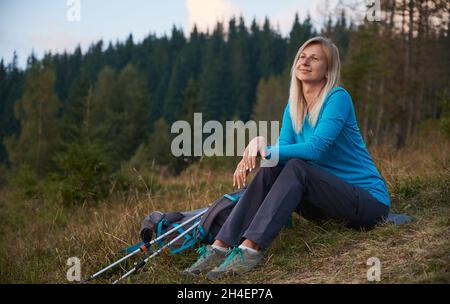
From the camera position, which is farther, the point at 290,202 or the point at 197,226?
the point at 197,226

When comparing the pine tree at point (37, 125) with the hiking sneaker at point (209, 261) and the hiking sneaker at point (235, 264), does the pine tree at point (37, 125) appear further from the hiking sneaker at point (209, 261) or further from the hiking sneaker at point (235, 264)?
the hiking sneaker at point (235, 264)

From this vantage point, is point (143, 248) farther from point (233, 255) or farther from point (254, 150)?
point (254, 150)

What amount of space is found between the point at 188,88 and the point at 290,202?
1758 inches

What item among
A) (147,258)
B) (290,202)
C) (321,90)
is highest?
(321,90)

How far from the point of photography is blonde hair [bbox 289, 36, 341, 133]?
11.3ft

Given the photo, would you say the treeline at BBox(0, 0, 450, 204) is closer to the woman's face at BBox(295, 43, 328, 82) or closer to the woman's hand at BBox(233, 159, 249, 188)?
the woman's face at BBox(295, 43, 328, 82)

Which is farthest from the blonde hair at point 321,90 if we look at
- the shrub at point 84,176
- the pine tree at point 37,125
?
the pine tree at point 37,125

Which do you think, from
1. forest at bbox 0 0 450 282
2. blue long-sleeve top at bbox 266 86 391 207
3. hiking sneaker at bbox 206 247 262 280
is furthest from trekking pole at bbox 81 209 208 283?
blue long-sleeve top at bbox 266 86 391 207

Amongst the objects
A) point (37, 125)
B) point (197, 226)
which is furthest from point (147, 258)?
point (37, 125)

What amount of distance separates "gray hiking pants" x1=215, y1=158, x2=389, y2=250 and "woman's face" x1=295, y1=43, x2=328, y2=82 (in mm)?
700

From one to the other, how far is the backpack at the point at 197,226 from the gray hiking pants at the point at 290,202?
15.2 inches

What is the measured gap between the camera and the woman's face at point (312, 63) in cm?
347

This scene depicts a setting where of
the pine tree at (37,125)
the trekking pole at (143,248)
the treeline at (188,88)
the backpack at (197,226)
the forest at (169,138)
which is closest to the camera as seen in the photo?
the trekking pole at (143,248)

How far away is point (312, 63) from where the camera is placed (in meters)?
3.48
